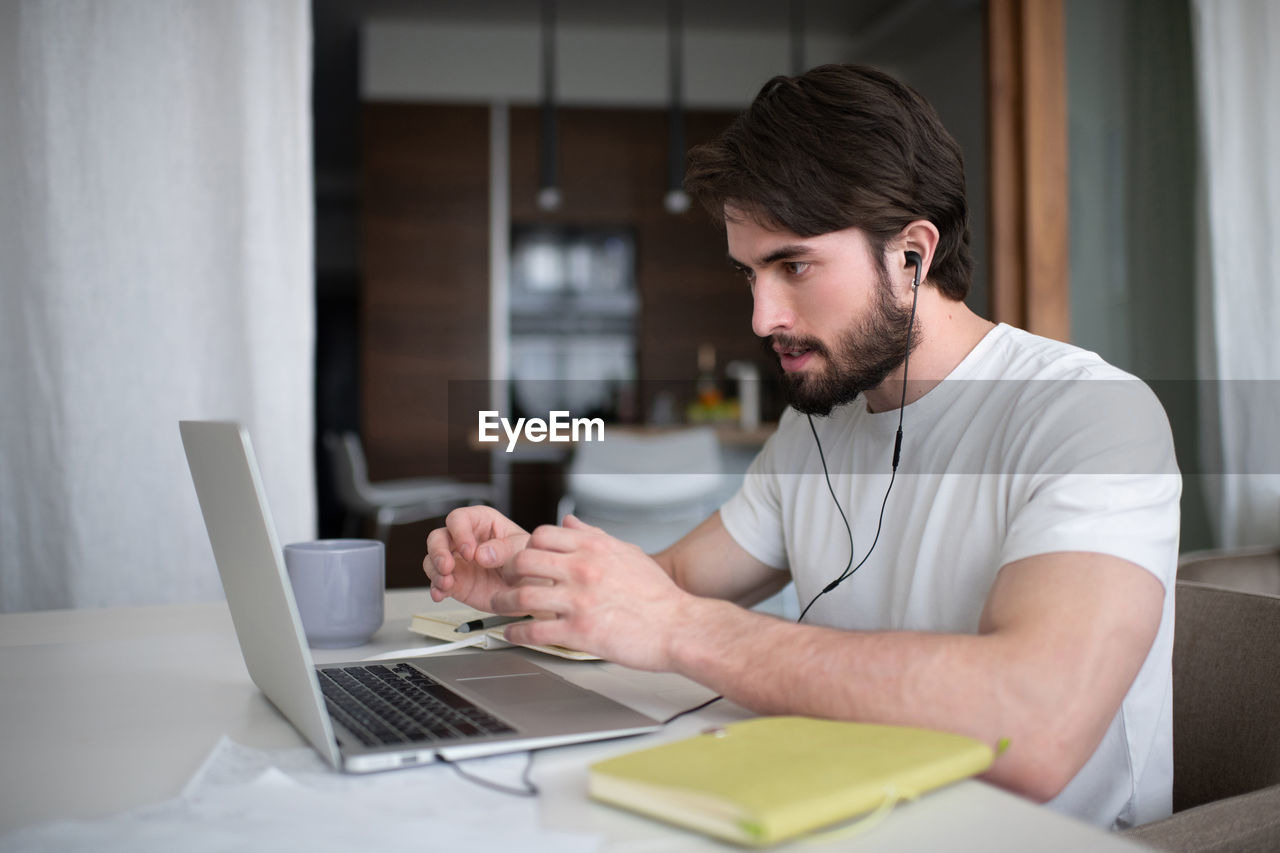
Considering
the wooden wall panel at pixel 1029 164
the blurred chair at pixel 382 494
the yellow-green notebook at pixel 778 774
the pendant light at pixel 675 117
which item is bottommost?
the blurred chair at pixel 382 494

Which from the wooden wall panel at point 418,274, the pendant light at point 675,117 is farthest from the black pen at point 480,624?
the wooden wall panel at point 418,274

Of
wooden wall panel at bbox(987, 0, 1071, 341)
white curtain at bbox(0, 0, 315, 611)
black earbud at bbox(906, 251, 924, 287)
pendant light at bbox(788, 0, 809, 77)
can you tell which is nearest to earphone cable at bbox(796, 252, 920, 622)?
black earbud at bbox(906, 251, 924, 287)

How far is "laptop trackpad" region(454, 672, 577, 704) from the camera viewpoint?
2.63 feet

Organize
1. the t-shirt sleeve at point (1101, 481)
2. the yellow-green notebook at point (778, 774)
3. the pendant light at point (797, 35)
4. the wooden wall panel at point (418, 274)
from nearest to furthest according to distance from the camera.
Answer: the yellow-green notebook at point (778, 774), the t-shirt sleeve at point (1101, 481), the pendant light at point (797, 35), the wooden wall panel at point (418, 274)

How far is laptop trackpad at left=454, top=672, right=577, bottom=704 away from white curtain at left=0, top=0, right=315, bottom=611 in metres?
1.35

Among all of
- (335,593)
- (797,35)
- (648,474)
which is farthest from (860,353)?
(797,35)

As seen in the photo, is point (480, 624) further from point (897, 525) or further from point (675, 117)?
point (675, 117)

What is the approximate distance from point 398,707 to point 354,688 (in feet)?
0.27

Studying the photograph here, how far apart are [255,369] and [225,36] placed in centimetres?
68

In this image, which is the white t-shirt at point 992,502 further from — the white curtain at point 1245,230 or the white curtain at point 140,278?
the white curtain at point 1245,230

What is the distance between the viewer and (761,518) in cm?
131

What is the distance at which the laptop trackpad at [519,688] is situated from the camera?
80 cm

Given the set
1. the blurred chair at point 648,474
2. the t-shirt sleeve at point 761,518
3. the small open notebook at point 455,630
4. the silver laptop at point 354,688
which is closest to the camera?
the silver laptop at point 354,688

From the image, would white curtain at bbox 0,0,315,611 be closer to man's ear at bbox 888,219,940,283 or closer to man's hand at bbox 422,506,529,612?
man's hand at bbox 422,506,529,612
